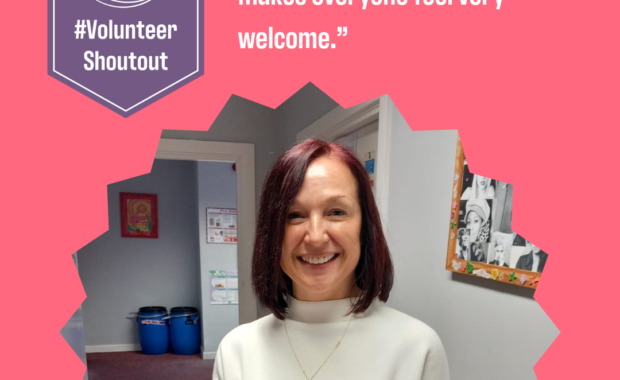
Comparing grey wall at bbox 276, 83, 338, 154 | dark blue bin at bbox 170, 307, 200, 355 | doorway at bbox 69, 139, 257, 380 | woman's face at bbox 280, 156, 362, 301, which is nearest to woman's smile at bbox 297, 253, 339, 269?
woman's face at bbox 280, 156, 362, 301

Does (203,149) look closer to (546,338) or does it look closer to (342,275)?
(342,275)

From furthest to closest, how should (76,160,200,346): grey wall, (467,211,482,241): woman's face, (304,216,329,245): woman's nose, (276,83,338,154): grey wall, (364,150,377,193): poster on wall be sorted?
(76,160,200,346): grey wall, (276,83,338,154): grey wall, (364,150,377,193): poster on wall, (467,211,482,241): woman's face, (304,216,329,245): woman's nose

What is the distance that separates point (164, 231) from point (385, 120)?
3.90 metres

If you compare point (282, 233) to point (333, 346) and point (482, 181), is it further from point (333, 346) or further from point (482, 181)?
point (482, 181)

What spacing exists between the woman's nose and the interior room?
1.61ft

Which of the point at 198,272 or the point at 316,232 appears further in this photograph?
the point at 198,272

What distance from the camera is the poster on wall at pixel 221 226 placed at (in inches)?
166

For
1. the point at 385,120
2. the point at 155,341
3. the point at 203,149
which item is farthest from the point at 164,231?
the point at 385,120

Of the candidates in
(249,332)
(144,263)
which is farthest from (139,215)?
(249,332)

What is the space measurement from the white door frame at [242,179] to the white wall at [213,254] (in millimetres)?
1546

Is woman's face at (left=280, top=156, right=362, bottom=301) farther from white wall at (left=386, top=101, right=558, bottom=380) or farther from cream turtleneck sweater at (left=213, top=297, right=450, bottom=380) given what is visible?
white wall at (left=386, top=101, right=558, bottom=380)

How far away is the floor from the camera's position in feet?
11.9

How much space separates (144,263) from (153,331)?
81cm

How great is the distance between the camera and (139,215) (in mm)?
4492
